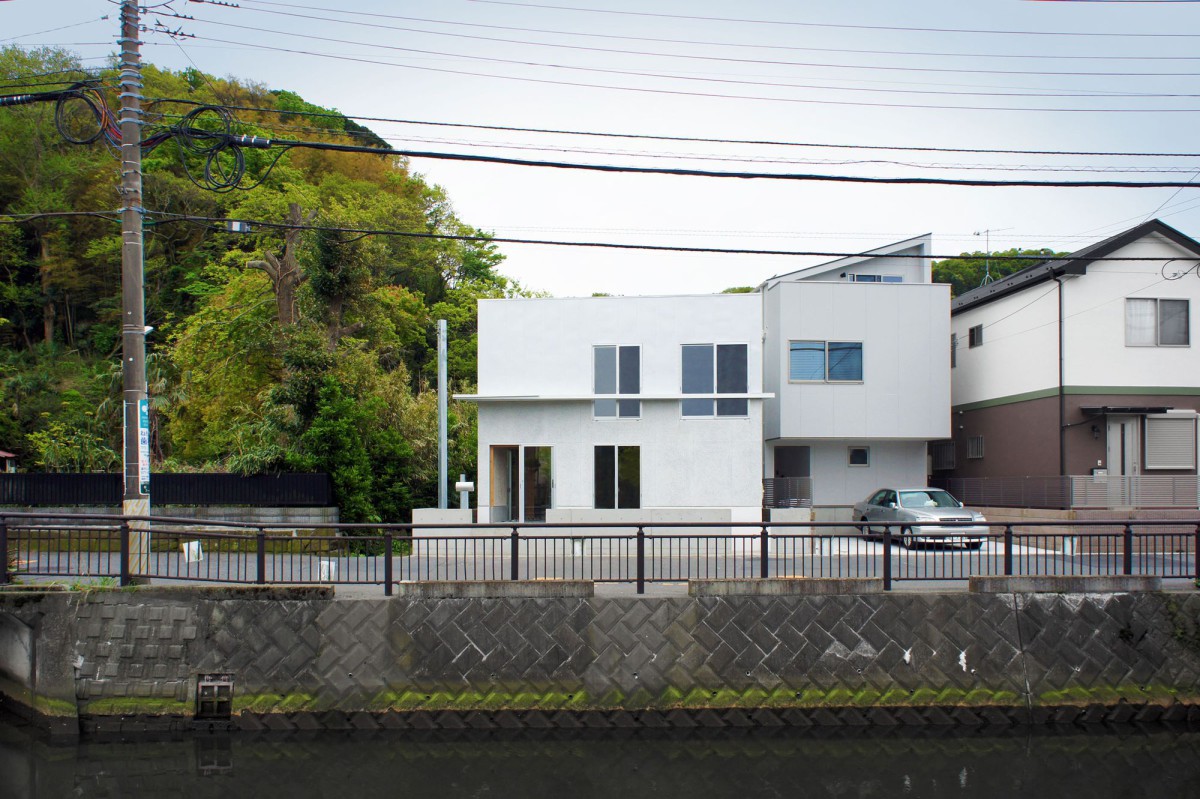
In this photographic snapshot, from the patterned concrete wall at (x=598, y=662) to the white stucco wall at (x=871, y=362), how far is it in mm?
13653

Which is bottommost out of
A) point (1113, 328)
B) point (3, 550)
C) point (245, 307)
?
point (3, 550)

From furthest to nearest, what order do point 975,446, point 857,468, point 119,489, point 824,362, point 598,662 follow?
point 975,446 < point 857,468 < point 824,362 < point 119,489 < point 598,662

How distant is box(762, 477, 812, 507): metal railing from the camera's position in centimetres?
2606

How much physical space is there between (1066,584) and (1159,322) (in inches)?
628

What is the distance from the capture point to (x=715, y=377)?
74.3 ft

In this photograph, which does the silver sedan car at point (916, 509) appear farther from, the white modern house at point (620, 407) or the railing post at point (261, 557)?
the railing post at point (261, 557)

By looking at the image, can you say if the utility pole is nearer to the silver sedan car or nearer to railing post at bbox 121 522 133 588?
railing post at bbox 121 522 133 588

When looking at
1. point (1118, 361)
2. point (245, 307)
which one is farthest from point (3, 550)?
point (1118, 361)

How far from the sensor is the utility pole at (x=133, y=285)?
1311 cm

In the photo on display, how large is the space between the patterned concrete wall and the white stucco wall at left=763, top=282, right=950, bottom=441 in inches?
538

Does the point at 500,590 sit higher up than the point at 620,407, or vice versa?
the point at 620,407

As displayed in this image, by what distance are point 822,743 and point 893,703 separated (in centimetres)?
130

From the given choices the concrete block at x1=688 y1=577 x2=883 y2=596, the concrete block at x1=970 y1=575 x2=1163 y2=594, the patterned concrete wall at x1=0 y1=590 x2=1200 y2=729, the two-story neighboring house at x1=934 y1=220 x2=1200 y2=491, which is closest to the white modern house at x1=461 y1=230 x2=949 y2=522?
the concrete block at x1=688 y1=577 x2=883 y2=596

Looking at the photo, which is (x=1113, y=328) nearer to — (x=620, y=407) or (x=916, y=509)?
(x=916, y=509)
